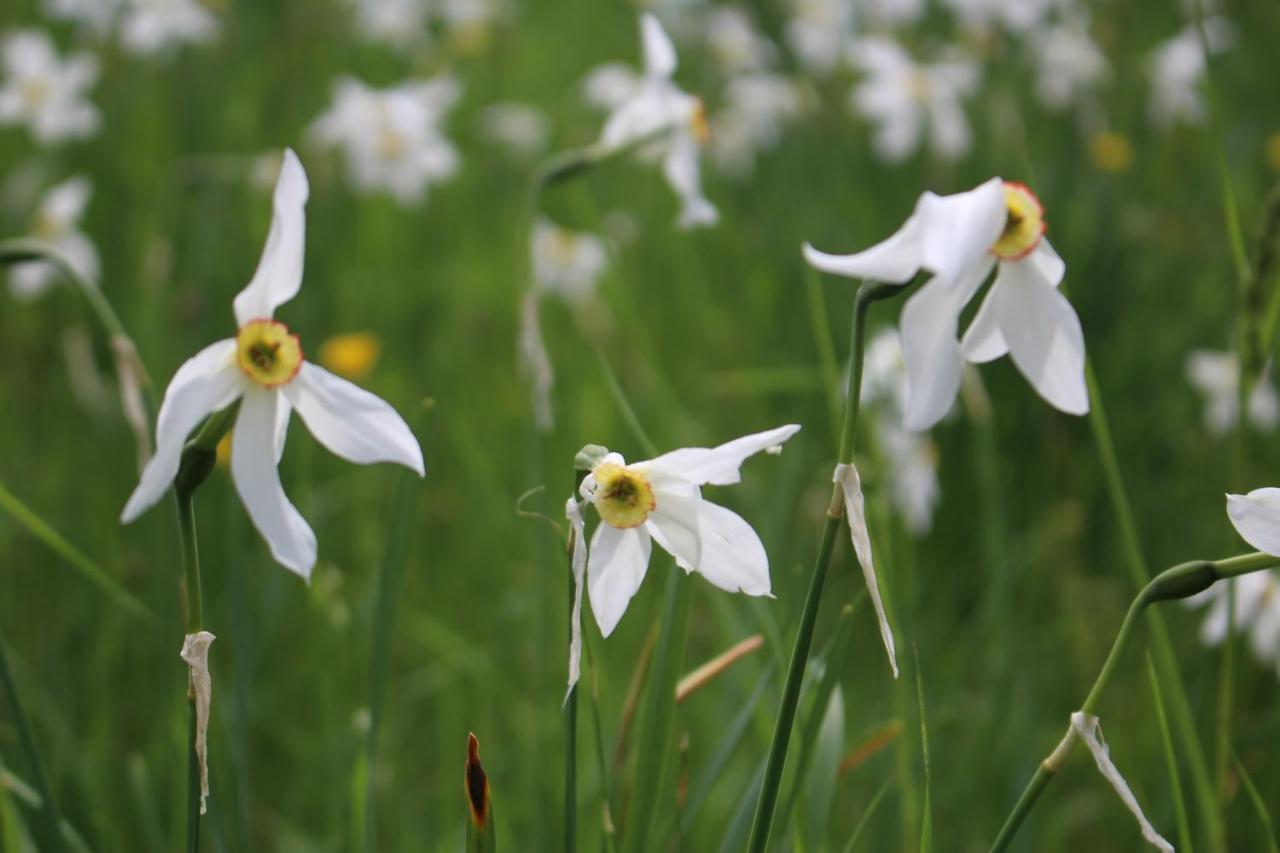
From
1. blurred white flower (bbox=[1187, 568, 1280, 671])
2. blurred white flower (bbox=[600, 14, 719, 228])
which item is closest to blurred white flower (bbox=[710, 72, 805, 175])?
blurred white flower (bbox=[600, 14, 719, 228])

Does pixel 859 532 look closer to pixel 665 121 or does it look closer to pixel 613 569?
pixel 613 569

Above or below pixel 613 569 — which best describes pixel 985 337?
above

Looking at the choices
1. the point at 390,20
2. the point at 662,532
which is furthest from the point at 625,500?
the point at 390,20

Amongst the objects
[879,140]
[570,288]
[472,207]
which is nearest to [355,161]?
[570,288]

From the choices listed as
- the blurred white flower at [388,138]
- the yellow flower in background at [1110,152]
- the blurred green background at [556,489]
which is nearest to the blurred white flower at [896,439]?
the blurred green background at [556,489]

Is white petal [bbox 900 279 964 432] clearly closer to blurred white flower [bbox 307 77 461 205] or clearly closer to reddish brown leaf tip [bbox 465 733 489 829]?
reddish brown leaf tip [bbox 465 733 489 829]

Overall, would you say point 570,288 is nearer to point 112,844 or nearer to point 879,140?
point 879,140

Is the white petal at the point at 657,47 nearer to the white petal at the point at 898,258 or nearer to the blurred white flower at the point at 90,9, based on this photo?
the white petal at the point at 898,258
